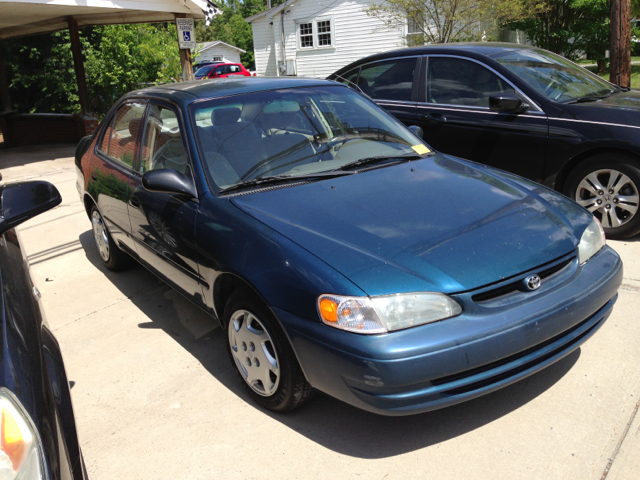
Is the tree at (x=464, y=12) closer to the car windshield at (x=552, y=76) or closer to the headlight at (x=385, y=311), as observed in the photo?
the car windshield at (x=552, y=76)

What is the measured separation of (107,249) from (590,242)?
3869 millimetres

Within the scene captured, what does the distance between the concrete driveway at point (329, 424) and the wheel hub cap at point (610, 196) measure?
111 centimetres

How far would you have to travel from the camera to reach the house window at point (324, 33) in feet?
87.1

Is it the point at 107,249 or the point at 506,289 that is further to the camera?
the point at 107,249

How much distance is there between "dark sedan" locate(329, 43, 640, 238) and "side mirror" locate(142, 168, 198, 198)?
10.2 feet

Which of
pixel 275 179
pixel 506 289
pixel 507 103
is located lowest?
pixel 506 289

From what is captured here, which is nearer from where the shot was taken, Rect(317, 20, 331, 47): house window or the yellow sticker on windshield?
the yellow sticker on windshield

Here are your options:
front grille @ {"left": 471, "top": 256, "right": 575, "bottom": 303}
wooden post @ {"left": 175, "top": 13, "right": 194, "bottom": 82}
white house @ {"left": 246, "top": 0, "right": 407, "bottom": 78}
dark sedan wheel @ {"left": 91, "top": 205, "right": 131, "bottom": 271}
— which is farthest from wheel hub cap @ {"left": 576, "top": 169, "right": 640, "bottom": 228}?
white house @ {"left": 246, "top": 0, "right": 407, "bottom": 78}

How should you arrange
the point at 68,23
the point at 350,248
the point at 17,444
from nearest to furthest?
the point at 17,444
the point at 350,248
the point at 68,23

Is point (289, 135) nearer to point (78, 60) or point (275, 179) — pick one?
point (275, 179)

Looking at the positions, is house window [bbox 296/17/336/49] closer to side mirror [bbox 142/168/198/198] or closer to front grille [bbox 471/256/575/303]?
side mirror [bbox 142/168/198/198]

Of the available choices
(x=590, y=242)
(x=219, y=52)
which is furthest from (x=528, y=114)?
(x=219, y=52)

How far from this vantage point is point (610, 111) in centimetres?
483

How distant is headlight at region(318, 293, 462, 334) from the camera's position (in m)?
2.29
